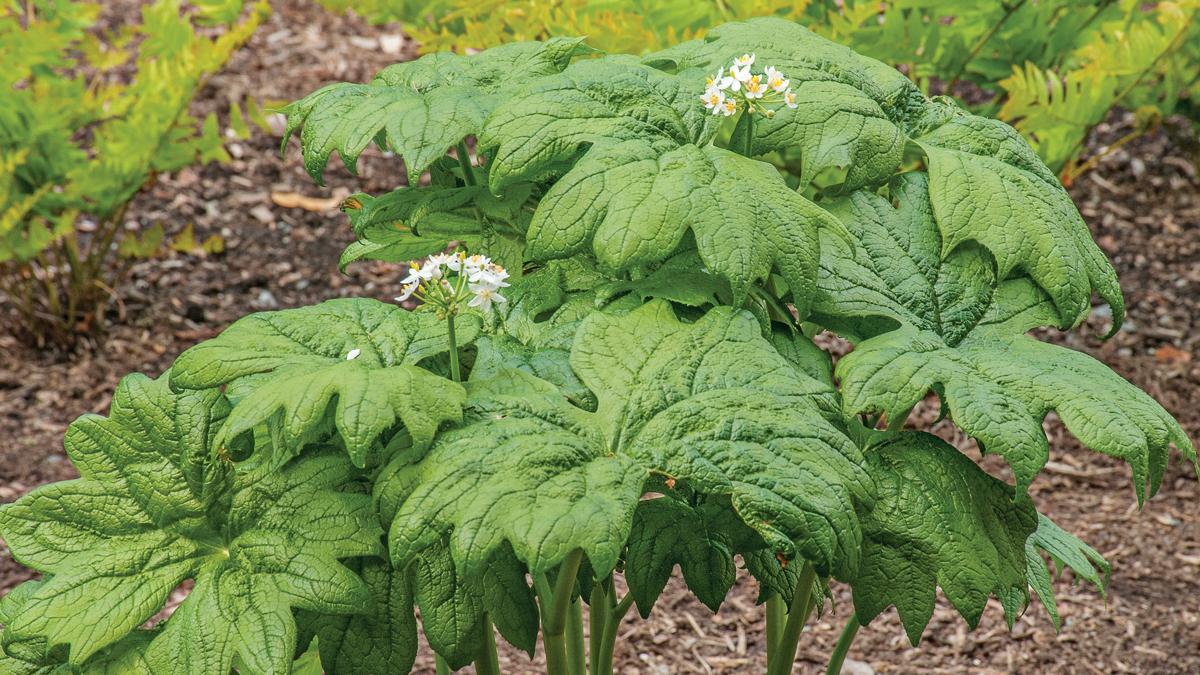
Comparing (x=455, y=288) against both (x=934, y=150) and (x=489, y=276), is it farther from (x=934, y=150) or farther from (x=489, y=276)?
(x=934, y=150)

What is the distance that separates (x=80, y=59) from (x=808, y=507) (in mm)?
4951

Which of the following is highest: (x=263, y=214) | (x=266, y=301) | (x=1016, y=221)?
(x=1016, y=221)

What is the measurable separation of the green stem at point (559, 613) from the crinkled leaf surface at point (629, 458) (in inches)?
5.5

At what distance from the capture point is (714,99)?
1263 mm

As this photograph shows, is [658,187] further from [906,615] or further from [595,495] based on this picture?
[906,615]

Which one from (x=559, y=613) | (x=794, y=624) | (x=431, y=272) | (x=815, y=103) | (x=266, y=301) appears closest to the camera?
(x=431, y=272)

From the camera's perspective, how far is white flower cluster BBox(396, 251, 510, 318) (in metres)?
1.12

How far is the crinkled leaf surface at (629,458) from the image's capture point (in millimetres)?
964

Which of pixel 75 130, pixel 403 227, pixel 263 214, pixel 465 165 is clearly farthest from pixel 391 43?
pixel 465 165

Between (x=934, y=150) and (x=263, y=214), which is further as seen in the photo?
(x=263, y=214)

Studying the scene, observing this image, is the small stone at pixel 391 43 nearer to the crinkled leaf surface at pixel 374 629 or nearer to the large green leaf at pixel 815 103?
the large green leaf at pixel 815 103

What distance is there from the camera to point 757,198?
3.83 ft

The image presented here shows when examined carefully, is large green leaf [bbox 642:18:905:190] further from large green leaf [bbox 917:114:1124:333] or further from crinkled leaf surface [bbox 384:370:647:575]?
crinkled leaf surface [bbox 384:370:647:575]

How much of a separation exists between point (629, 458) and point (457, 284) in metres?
0.27
